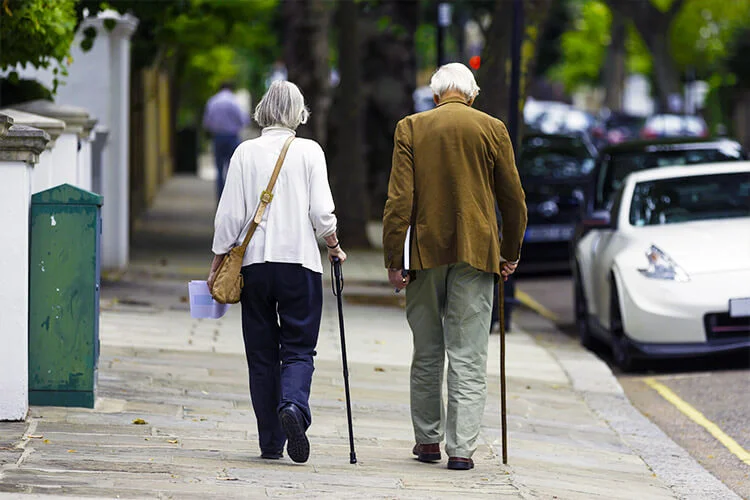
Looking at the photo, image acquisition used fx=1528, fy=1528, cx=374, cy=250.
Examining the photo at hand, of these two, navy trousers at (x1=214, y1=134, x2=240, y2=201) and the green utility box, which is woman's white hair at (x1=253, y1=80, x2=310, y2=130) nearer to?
the green utility box

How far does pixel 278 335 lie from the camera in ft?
23.0

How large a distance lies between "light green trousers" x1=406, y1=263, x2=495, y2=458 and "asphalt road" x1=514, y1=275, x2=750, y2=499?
4.67 ft

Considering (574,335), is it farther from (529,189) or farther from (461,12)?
(461,12)

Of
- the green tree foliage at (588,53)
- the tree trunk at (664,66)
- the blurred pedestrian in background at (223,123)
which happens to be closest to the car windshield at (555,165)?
the blurred pedestrian in background at (223,123)

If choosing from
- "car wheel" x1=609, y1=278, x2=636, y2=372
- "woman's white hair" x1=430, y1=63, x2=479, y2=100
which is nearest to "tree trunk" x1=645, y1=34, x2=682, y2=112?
"car wheel" x1=609, y1=278, x2=636, y2=372

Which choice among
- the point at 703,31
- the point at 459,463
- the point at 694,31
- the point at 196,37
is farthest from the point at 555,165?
the point at 703,31

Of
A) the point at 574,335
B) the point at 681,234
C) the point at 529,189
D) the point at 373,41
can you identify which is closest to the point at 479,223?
the point at 681,234

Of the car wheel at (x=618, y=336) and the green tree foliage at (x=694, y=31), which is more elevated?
the green tree foliage at (x=694, y=31)

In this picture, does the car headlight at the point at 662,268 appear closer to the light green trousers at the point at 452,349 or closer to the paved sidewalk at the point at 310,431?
the paved sidewalk at the point at 310,431

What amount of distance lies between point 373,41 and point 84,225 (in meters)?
16.6

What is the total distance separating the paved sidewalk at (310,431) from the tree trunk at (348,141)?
696 centimetres

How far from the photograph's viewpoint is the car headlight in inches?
425

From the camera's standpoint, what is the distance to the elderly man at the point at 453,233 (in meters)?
6.95

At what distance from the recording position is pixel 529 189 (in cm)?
1791
